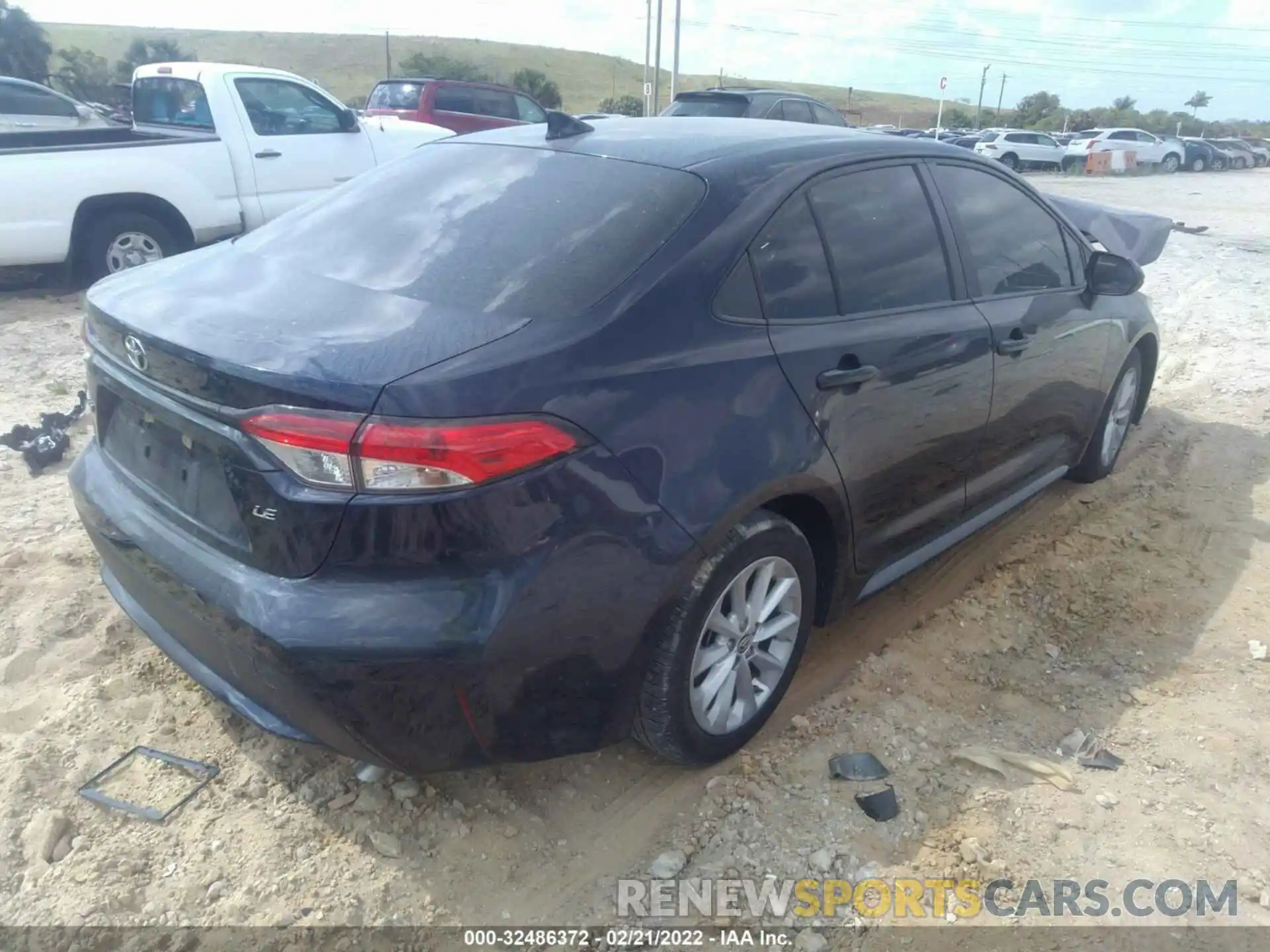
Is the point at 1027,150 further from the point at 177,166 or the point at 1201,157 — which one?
the point at 177,166

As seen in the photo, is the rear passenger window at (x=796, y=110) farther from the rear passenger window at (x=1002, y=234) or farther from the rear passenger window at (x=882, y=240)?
the rear passenger window at (x=882, y=240)

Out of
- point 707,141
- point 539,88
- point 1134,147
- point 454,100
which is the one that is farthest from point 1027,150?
point 707,141

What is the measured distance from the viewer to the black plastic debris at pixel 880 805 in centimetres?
262

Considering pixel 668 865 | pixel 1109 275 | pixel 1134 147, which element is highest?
pixel 1109 275

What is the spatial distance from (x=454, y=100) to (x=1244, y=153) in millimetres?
36981

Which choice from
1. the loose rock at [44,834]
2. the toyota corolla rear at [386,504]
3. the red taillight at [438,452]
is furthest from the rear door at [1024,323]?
the loose rock at [44,834]

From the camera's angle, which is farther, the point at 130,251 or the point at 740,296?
the point at 130,251

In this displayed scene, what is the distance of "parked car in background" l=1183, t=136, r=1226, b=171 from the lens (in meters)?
34.0

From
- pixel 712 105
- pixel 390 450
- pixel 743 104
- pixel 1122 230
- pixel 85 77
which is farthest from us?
pixel 85 77

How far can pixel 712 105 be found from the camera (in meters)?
13.3

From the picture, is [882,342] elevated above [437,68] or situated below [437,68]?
below

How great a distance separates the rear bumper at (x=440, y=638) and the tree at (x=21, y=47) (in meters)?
43.6

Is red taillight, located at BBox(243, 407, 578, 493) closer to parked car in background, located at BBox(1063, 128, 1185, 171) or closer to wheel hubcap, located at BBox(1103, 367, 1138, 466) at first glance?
Result: wheel hubcap, located at BBox(1103, 367, 1138, 466)

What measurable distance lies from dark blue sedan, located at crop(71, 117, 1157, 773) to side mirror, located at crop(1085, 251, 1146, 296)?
0.92 m
